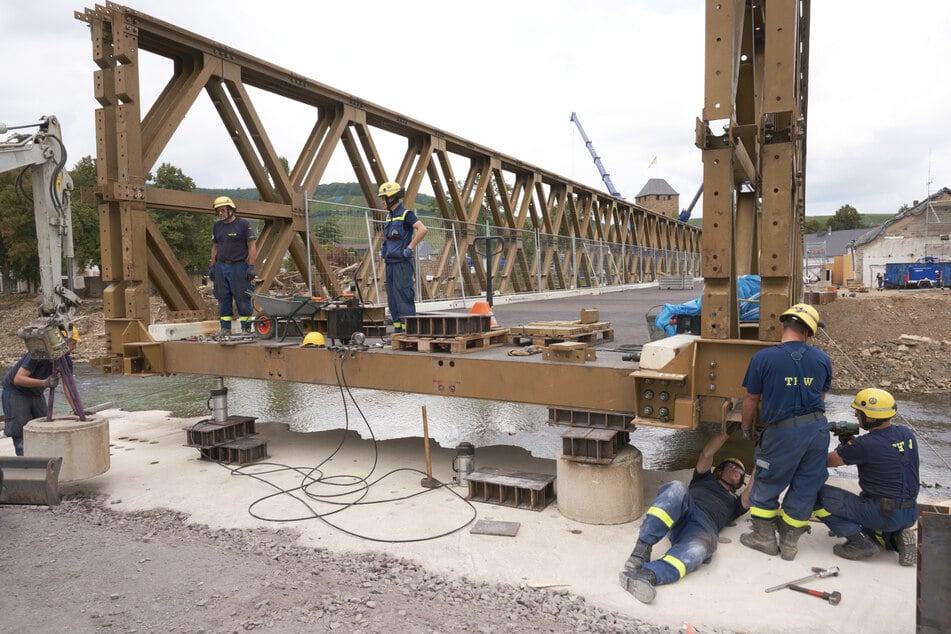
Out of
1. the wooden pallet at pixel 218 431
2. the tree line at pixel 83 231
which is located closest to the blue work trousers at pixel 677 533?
the wooden pallet at pixel 218 431

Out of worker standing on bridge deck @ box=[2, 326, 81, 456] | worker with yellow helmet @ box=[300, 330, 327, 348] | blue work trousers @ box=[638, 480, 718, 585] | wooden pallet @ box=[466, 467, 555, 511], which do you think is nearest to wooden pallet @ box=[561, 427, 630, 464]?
wooden pallet @ box=[466, 467, 555, 511]

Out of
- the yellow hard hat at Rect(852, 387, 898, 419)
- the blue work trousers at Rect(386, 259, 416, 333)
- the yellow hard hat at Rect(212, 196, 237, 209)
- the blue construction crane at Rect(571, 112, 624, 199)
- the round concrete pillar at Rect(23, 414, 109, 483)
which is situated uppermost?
the blue construction crane at Rect(571, 112, 624, 199)

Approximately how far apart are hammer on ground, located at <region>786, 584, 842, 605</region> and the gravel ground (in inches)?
43.9

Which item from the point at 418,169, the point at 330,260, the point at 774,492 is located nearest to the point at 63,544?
the point at 774,492

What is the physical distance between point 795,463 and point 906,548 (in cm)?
97

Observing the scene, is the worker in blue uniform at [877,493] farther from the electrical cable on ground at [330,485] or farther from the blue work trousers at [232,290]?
the blue work trousers at [232,290]

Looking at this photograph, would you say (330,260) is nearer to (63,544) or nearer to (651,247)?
(63,544)

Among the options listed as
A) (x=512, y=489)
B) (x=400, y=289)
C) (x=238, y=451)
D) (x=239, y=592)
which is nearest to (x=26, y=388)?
(x=238, y=451)

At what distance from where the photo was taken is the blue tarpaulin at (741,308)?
6.23 metres

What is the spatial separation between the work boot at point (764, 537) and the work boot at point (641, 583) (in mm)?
1128

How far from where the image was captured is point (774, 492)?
461 centimetres

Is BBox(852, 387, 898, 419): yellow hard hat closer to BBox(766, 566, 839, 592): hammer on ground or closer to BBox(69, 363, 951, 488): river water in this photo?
BBox(766, 566, 839, 592): hammer on ground

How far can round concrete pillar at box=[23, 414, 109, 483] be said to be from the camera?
6.02 meters

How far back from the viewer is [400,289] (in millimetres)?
7191
